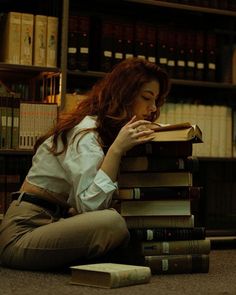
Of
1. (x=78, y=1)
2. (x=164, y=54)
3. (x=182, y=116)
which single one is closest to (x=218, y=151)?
(x=182, y=116)

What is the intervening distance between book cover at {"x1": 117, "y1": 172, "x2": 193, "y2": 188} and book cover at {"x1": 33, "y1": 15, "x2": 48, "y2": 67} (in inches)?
47.1

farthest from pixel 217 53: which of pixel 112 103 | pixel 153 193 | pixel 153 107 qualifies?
pixel 153 193

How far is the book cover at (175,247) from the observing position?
2158mm

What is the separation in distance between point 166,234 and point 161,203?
11cm

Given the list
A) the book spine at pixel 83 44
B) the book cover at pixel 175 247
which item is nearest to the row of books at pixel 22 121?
the book spine at pixel 83 44

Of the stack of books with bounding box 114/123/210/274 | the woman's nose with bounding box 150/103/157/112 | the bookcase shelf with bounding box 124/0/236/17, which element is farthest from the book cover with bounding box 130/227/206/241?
the bookcase shelf with bounding box 124/0/236/17

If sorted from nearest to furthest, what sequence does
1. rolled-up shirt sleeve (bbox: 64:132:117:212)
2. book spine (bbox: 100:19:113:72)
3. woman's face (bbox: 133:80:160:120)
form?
rolled-up shirt sleeve (bbox: 64:132:117:212)
woman's face (bbox: 133:80:160:120)
book spine (bbox: 100:19:113:72)

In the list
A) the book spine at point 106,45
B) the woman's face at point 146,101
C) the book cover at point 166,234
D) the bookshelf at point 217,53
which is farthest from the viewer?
the bookshelf at point 217,53

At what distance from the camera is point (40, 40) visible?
3197mm

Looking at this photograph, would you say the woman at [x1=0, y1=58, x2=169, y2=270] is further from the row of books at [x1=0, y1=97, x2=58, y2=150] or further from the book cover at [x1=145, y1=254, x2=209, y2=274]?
the row of books at [x1=0, y1=97, x2=58, y2=150]

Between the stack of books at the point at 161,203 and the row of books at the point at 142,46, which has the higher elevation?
the row of books at the point at 142,46

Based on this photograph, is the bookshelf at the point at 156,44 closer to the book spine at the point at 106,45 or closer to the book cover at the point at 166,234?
the book spine at the point at 106,45

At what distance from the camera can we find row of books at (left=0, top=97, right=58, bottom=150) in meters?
3.13

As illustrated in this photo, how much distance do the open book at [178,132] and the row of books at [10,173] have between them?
126cm
